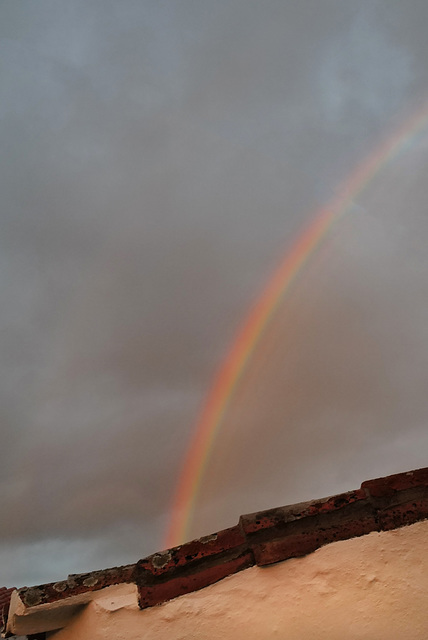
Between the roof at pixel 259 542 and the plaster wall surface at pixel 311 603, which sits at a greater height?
the roof at pixel 259 542

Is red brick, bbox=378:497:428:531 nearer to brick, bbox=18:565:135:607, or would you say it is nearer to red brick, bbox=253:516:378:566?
red brick, bbox=253:516:378:566

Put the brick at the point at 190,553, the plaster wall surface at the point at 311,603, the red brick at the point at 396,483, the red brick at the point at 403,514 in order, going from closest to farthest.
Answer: the plaster wall surface at the point at 311,603 → the red brick at the point at 403,514 → the red brick at the point at 396,483 → the brick at the point at 190,553

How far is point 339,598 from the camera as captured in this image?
2.73 metres


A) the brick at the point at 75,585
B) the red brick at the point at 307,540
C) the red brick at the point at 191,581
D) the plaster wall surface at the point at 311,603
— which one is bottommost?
the plaster wall surface at the point at 311,603

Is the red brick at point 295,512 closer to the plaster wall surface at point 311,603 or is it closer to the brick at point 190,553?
the brick at point 190,553

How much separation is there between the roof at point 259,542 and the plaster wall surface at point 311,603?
0.05m

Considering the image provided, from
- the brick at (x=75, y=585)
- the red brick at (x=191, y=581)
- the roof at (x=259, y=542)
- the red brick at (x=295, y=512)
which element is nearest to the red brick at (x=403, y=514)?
the roof at (x=259, y=542)

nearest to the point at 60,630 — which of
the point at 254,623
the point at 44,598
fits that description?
the point at 44,598

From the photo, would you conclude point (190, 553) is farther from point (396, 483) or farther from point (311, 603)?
point (396, 483)

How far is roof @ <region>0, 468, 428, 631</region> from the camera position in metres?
2.90

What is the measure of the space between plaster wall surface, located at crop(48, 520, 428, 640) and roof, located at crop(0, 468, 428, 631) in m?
0.05

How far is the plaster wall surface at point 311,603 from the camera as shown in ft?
8.69

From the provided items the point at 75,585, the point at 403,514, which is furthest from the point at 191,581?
the point at 403,514

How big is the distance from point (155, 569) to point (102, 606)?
1.18 feet
